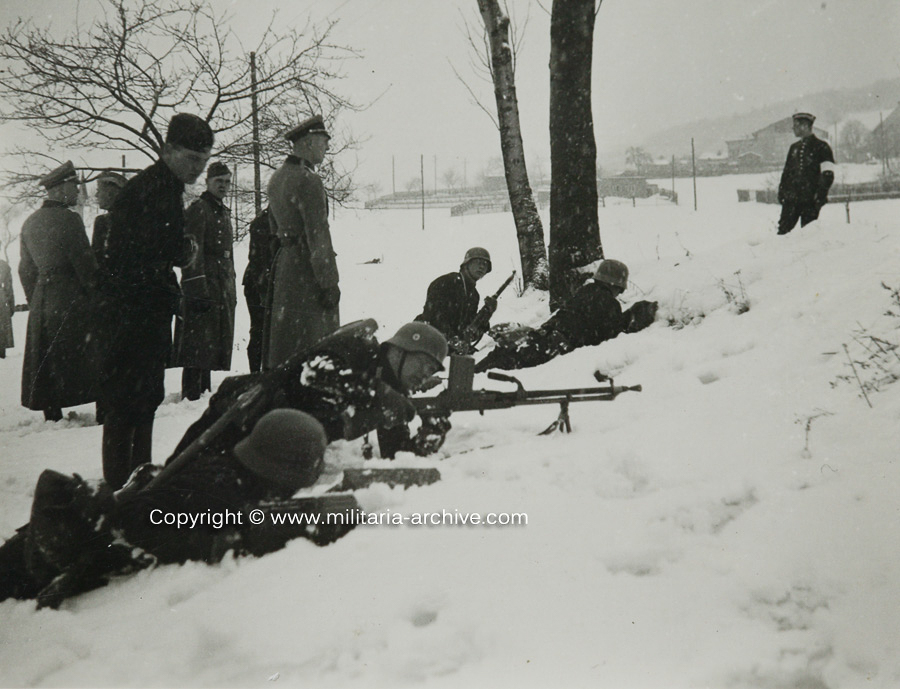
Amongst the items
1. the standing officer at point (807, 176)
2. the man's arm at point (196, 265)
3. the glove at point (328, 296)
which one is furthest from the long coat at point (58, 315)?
the standing officer at point (807, 176)

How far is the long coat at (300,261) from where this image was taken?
3287 mm

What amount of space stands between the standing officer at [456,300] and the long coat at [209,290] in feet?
4.68

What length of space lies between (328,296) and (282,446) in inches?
55.9

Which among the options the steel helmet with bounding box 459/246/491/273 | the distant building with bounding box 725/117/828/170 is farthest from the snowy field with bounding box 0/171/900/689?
the distant building with bounding box 725/117/828/170

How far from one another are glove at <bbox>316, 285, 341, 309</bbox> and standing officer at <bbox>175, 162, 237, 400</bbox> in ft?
4.20

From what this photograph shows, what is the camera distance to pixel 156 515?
197cm

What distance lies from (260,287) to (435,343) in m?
2.24

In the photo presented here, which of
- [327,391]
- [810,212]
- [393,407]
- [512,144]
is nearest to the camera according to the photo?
[327,391]

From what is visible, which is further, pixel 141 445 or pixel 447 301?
pixel 447 301

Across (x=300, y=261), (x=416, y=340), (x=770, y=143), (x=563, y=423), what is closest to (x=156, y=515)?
(x=416, y=340)

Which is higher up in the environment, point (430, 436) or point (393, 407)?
point (393, 407)

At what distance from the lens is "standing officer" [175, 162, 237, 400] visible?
14.1 feet

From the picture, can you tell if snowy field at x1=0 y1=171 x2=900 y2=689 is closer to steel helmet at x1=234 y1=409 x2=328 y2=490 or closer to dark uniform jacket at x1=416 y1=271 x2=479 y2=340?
Answer: steel helmet at x1=234 y1=409 x2=328 y2=490

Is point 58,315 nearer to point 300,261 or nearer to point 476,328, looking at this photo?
point 300,261
